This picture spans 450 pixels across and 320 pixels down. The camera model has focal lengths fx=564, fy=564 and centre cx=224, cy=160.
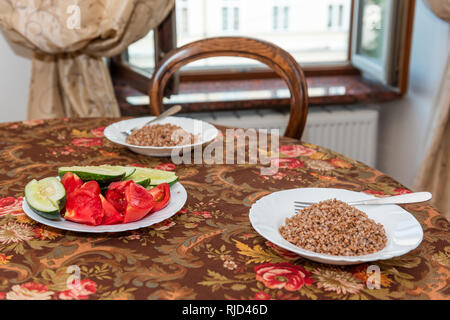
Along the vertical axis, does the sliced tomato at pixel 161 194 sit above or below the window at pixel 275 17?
below

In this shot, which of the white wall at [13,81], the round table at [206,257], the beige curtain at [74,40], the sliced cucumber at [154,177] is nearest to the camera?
the round table at [206,257]

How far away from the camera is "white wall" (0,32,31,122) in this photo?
2.22 m

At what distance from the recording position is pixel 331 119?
2.49 m

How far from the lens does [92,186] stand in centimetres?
92

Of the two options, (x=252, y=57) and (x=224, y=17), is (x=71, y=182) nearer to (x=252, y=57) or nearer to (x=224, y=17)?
(x=252, y=57)

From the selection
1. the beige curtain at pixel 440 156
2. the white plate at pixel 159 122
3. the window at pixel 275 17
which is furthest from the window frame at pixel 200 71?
the window at pixel 275 17

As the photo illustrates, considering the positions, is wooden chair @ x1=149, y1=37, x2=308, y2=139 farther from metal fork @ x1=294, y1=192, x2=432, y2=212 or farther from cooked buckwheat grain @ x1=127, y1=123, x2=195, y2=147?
metal fork @ x1=294, y1=192, x2=432, y2=212

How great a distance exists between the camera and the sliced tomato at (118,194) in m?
0.92

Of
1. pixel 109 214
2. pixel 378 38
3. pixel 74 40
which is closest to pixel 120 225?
pixel 109 214

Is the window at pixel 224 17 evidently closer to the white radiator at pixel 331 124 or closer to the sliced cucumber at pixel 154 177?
the white radiator at pixel 331 124

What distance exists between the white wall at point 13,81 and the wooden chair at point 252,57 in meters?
0.79

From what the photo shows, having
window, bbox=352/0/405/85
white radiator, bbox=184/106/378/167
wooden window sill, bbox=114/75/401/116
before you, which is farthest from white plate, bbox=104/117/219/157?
window, bbox=352/0/405/85

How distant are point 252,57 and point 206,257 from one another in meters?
0.96
